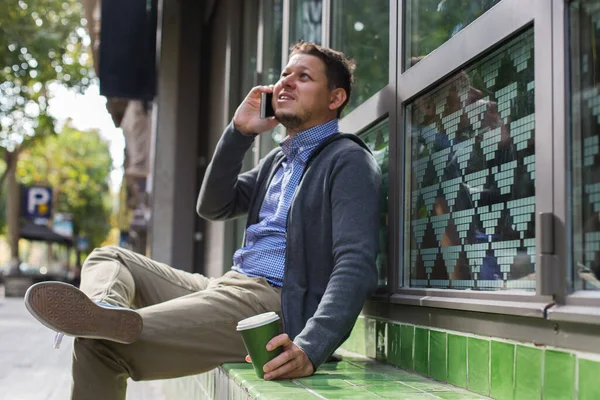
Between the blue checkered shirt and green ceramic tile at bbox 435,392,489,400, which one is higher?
the blue checkered shirt

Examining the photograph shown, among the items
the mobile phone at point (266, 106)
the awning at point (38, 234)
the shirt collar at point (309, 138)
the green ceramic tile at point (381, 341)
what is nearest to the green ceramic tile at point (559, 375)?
the green ceramic tile at point (381, 341)

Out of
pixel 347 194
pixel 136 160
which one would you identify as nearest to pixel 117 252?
pixel 347 194

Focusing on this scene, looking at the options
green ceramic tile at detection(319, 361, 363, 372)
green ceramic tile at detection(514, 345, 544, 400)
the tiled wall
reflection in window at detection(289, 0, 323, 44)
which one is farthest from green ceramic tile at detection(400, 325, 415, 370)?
reflection in window at detection(289, 0, 323, 44)

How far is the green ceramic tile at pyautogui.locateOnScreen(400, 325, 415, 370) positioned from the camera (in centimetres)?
250

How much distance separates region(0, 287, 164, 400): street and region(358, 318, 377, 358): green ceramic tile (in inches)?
106

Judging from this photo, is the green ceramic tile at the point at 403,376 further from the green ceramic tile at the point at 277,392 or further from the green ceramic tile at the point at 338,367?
the green ceramic tile at the point at 277,392

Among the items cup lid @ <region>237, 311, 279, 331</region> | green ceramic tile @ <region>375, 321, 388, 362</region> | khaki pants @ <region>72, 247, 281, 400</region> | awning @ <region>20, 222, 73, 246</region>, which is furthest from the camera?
awning @ <region>20, 222, 73, 246</region>

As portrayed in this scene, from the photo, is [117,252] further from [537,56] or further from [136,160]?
[136,160]

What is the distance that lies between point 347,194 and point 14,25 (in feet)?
52.0

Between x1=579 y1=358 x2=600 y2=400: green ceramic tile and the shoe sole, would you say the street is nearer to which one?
the shoe sole

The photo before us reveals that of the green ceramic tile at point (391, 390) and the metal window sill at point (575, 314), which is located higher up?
the metal window sill at point (575, 314)

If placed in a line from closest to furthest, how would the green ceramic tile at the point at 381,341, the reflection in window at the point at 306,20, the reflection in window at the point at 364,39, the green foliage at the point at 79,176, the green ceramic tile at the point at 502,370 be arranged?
1. the green ceramic tile at the point at 502,370
2. the green ceramic tile at the point at 381,341
3. the reflection in window at the point at 364,39
4. the reflection in window at the point at 306,20
5. the green foliage at the point at 79,176

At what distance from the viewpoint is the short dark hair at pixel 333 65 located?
9.89 ft

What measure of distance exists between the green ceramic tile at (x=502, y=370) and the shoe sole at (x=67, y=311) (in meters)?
1.10
